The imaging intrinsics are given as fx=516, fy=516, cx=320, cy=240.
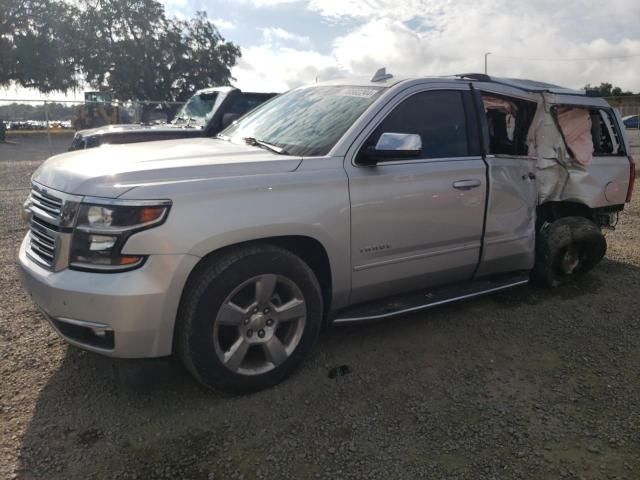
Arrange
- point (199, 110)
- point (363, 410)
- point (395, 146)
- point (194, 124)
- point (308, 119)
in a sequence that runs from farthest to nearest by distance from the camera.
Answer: point (199, 110)
point (194, 124)
point (308, 119)
point (395, 146)
point (363, 410)

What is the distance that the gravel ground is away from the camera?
247 cm

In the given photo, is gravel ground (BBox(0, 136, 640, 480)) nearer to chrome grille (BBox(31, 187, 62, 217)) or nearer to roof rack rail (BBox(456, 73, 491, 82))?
chrome grille (BBox(31, 187, 62, 217))

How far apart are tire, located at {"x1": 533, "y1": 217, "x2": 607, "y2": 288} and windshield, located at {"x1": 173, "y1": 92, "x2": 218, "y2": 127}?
6.24 meters

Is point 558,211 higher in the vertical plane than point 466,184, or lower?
lower

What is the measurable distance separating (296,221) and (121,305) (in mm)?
1027

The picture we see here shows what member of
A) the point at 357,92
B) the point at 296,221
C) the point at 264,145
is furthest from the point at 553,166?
the point at 296,221

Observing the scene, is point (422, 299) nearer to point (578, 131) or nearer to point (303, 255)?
point (303, 255)

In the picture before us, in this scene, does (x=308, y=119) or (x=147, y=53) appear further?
(x=147, y=53)

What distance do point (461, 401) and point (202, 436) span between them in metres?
1.47

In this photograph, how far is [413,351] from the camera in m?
3.61

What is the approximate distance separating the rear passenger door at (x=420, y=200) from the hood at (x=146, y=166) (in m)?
0.56

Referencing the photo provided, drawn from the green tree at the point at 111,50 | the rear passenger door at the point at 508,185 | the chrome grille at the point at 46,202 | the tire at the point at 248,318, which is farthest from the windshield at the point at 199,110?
the green tree at the point at 111,50

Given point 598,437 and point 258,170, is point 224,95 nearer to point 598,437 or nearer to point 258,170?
point 258,170

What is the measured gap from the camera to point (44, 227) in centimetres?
284
